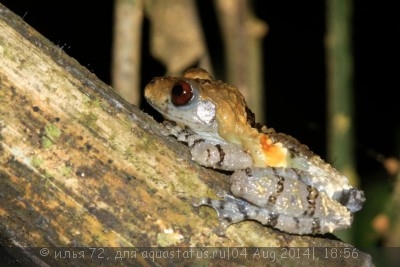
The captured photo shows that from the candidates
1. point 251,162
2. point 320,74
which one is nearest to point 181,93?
point 251,162

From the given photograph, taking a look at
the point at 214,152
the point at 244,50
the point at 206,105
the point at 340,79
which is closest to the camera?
the point at 214,152

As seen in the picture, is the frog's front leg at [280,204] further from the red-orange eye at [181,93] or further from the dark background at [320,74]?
the dark background at [320,74]

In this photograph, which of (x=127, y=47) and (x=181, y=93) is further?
(x=127, y=47)

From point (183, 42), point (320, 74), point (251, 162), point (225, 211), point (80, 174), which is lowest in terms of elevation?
point (80, 174)

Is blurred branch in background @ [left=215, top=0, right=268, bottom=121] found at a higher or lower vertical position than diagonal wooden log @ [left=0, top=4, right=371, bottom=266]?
higher

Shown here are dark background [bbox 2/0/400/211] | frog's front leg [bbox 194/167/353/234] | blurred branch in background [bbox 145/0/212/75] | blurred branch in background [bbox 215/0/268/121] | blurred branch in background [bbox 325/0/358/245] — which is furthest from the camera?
dark background [bbox 2/0/400/211]

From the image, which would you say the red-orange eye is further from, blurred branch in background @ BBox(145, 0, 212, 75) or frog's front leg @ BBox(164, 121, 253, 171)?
blurred branch in background @ BBox(145, 0, 212, 75)

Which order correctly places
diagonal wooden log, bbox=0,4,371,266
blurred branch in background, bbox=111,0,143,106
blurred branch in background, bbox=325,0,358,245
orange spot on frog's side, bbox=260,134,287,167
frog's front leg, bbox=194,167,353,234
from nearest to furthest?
diagonal wooden log, bbox=0,4,371,266, frog's front leg, bbox=194,167,353,234, orange spot on frog's side, bbox=260,134,287,167, blurred branch in background, bbox=111,0,143,106, blurred branch in background, bbox=325,0,358,245

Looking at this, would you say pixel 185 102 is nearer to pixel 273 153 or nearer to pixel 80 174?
pixel 273 153

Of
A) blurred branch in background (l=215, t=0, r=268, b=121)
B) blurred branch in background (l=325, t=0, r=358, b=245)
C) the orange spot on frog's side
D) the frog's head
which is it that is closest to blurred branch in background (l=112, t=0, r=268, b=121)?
blurred branch in background (l=215, t=0, r=268, b=121)
